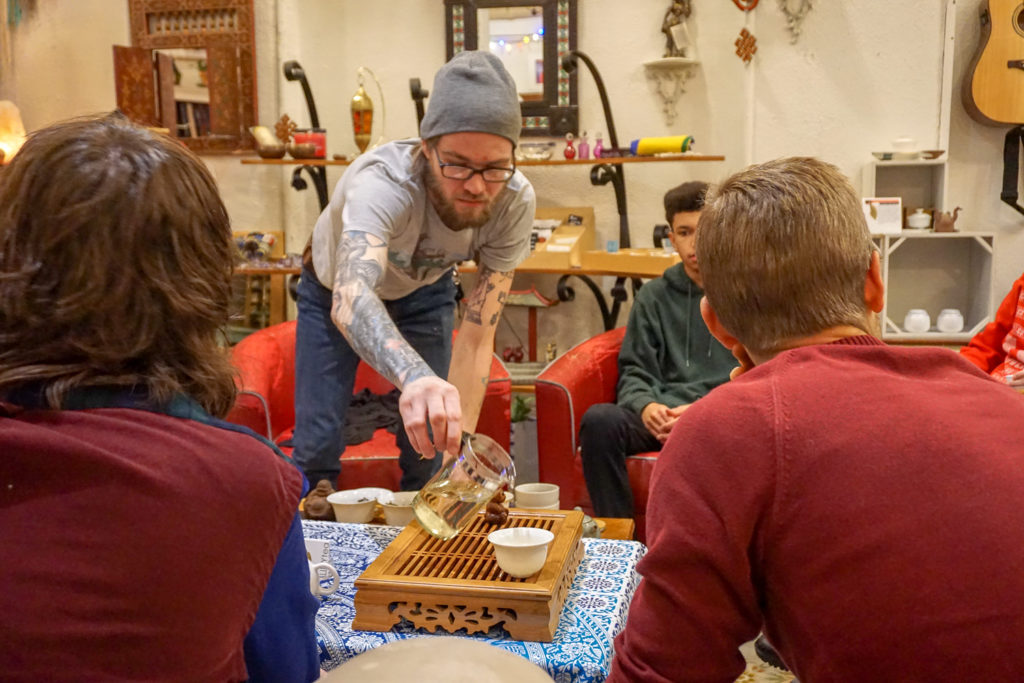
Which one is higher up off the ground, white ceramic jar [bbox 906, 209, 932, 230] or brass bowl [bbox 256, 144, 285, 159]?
brass bowl [bbox 256, 144, 285, 159]

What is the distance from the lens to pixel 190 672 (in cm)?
81

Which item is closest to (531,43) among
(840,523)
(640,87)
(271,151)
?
(640,87)

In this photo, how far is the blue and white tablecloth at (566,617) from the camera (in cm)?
135

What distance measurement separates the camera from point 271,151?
12.6ft

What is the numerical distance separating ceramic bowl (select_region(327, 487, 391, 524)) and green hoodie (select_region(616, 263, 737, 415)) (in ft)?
4.36

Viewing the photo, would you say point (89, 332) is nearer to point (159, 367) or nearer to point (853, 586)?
point (159, 367)

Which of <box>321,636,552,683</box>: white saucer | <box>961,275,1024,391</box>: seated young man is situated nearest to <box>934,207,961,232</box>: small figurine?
<box>961,275,1024,391</box>: seated young man

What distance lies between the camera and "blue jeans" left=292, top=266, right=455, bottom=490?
236 centimetres

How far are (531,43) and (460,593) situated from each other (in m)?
3.19

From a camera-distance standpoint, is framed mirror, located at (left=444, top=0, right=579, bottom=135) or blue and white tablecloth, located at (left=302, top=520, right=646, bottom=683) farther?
framed mirror, located at (left=444, top=0, right=579, bottom=135)

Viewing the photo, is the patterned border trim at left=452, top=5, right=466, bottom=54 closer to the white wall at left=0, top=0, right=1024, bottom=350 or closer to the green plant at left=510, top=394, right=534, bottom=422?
the white wall at left=0, top=0, right=1024, bottom=350

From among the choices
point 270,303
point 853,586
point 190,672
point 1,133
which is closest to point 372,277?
point 190,672

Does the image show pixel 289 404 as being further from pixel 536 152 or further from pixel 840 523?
pixel 840 523

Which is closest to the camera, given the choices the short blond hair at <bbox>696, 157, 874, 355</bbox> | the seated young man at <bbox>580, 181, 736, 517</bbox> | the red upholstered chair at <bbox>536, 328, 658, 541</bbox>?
the short blond hair at <bbox>696, 157, 874, 355</bbox>
